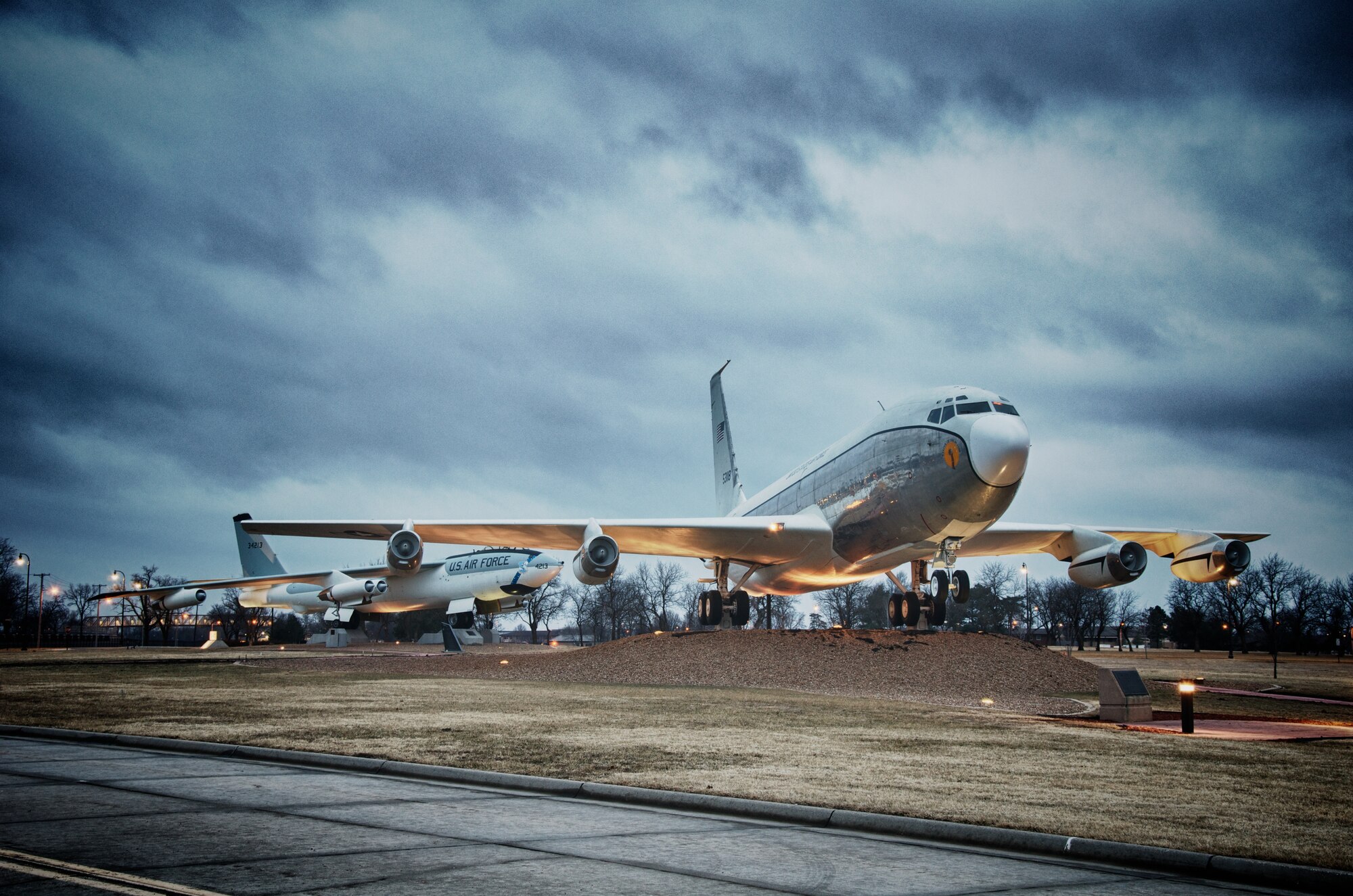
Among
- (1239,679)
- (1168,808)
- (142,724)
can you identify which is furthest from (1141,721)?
(1239,679)

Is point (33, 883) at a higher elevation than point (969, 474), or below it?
below

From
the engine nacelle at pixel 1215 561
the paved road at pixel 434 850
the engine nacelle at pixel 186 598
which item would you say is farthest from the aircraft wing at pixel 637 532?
the engine nacelle at pixel 186 598

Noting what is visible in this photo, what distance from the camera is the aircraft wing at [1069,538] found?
34.2 metres

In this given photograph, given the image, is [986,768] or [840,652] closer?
[986,768]

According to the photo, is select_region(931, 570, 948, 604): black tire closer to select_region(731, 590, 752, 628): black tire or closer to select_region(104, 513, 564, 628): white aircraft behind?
select_region(731, 590, 752, 628): black tire

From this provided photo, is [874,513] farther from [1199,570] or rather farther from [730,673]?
[1199,570]

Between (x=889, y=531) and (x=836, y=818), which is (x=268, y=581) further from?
(x=836, y=818)

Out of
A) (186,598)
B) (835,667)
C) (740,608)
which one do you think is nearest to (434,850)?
(835,667)

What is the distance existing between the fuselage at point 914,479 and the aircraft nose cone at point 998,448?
0.06 feet

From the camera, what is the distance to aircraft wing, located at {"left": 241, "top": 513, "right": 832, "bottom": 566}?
1203 inches

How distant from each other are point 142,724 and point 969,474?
18.7 metres

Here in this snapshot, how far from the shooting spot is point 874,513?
2798 centimetres

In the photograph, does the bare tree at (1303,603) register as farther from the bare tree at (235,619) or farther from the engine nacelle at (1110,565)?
the bare tree at (235,619)

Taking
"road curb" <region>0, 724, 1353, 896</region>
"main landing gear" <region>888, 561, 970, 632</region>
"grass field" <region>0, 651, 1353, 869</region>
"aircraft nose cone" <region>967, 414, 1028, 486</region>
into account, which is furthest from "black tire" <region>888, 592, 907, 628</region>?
"road curb" <region>0, 724, 1353, 896</region>
